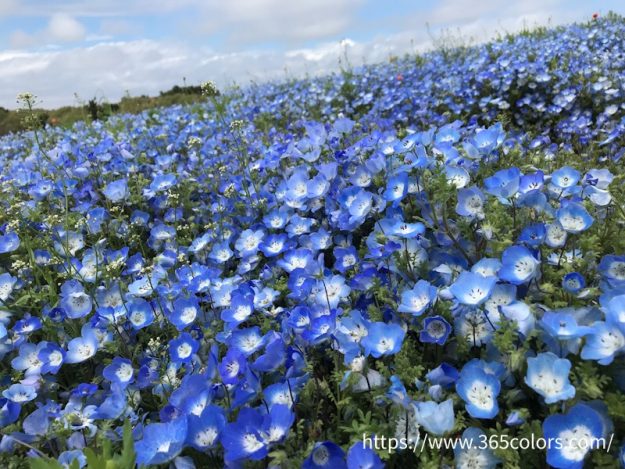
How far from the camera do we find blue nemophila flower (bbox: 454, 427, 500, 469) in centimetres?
149

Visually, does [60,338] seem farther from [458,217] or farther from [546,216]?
[546,216]

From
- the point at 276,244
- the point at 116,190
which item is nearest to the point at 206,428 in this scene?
the point at 276,244

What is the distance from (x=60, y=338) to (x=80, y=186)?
1.79 metres

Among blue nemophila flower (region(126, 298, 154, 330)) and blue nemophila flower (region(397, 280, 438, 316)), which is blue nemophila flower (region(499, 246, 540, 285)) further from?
blue nemophila flower (region(126, 298, 154, 330))

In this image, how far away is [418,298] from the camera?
1878mm

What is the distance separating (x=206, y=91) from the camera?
11.1 feet

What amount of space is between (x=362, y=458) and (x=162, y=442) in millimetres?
596

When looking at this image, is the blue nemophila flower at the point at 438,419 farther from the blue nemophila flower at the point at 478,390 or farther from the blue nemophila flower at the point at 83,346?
the blue nemophila flower at the point at 83,346

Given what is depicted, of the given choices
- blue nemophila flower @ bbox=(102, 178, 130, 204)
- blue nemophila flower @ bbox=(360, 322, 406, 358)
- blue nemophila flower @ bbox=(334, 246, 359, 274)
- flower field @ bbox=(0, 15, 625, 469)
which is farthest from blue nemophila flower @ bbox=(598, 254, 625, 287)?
blue nemophila flower @ bbox=(102, 178, 130, 204)

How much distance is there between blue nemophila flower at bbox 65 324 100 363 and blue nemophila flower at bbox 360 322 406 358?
3.87 ft

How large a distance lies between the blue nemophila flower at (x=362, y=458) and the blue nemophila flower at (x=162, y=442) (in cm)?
47

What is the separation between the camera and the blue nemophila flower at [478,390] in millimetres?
1517

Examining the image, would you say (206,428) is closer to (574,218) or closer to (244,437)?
(244,437)

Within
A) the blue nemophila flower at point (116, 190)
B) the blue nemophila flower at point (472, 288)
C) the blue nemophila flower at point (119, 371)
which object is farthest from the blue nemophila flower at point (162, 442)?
the blue nemophila flower at point (116, 190)
